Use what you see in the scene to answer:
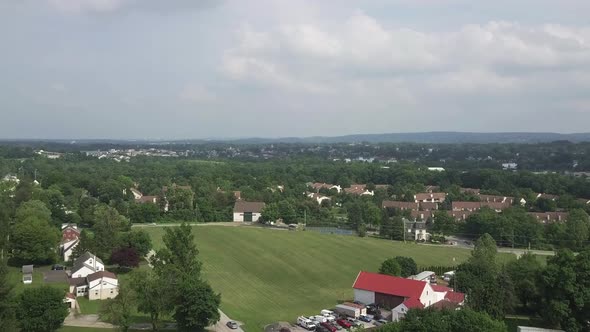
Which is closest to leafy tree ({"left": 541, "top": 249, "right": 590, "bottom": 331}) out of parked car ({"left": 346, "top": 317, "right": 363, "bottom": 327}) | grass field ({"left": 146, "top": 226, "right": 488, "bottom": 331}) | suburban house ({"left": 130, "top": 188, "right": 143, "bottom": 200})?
parked car ({"left": 346, "top": 317, "right": 363, "bottom": 327})

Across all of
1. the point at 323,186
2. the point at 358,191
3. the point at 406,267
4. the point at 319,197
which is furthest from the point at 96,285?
the point at 323,186

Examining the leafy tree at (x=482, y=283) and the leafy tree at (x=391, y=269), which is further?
the leafy tree at (x=391, y=269)

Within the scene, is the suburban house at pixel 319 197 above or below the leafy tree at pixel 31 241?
below

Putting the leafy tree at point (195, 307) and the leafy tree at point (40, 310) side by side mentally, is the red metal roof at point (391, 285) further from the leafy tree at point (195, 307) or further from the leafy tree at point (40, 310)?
the leafy tree at point (40, 310)

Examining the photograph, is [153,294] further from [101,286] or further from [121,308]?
[101,286]

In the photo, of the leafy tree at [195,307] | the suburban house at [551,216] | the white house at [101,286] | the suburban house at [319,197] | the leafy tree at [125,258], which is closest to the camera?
the leafy tree at [195,307]

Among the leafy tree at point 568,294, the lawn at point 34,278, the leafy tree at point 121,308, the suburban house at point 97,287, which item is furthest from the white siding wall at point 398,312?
the lawn at point 34,278

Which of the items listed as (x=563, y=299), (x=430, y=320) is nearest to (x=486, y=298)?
(x=563, y=299)
